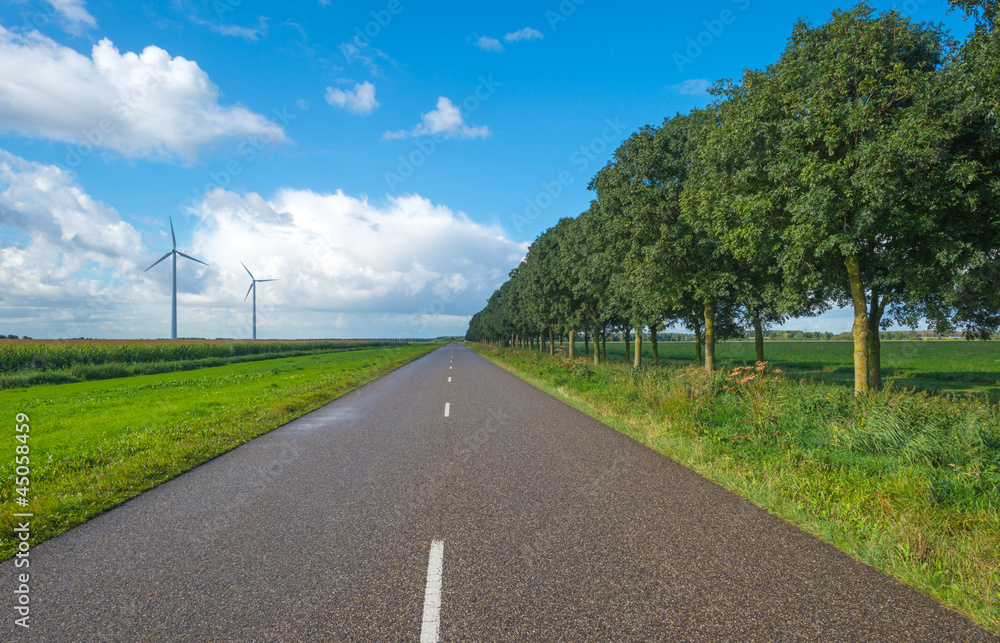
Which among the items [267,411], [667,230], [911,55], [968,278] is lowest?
[267,411]

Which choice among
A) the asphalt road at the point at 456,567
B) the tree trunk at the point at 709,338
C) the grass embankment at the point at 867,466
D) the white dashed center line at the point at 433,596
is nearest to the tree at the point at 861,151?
the grass embankment at the point at 867,466

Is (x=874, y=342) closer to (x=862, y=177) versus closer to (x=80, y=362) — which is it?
(x=862, y=177)

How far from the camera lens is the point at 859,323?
1233 cm

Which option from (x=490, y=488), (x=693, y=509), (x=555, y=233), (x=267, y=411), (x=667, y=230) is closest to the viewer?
(x=693, y=509)

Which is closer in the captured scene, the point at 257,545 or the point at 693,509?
the point at 257,545

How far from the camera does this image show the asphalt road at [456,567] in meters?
2.96

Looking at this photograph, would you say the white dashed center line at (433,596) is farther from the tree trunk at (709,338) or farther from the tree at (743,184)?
the tree trunk at (709,338)

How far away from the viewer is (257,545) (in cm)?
425

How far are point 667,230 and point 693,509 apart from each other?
12.9 metres

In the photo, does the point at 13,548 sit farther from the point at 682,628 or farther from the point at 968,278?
the point at 968,278

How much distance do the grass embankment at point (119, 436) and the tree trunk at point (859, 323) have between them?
15197mm

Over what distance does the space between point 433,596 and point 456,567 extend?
438 millimetres

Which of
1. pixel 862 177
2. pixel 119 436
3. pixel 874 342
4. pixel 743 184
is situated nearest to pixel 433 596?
pixel 119 436

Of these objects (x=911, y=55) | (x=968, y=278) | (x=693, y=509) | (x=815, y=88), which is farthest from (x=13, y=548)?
(x=911, y=55)
